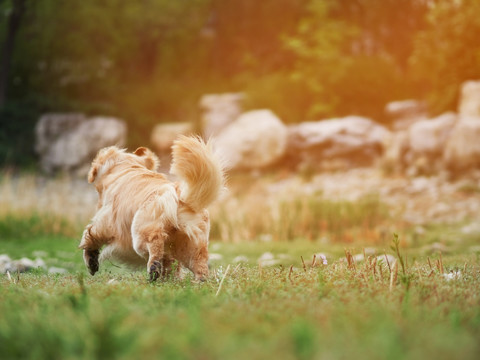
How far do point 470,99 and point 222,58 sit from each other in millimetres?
11104

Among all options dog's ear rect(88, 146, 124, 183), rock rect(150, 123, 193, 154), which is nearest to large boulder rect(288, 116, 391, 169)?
rock rect(150, 123, 193, 154)

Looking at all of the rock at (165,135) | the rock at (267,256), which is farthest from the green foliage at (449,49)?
the rock at (267,256)

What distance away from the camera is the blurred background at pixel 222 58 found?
18787 mm

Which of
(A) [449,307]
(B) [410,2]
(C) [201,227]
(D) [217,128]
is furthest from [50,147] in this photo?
(A) [449,307]

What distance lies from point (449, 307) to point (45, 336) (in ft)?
6.07

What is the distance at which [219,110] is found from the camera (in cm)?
2047

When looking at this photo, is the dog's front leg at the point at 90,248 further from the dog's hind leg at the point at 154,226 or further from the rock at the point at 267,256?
the rock at the point at 267,256

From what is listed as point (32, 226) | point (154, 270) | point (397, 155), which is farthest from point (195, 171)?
point (397, 155)

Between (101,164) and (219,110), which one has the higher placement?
(219,110)

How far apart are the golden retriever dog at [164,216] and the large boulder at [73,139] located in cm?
1430

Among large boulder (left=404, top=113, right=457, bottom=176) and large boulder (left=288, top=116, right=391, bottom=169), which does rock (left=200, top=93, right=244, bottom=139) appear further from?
large boulder (left=404, top=113, right=457, bottom=176)

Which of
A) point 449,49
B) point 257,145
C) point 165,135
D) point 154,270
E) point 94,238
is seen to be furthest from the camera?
point 165,135

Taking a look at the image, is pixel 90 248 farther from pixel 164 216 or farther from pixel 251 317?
pixel 251 317

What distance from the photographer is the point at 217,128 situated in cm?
2003
